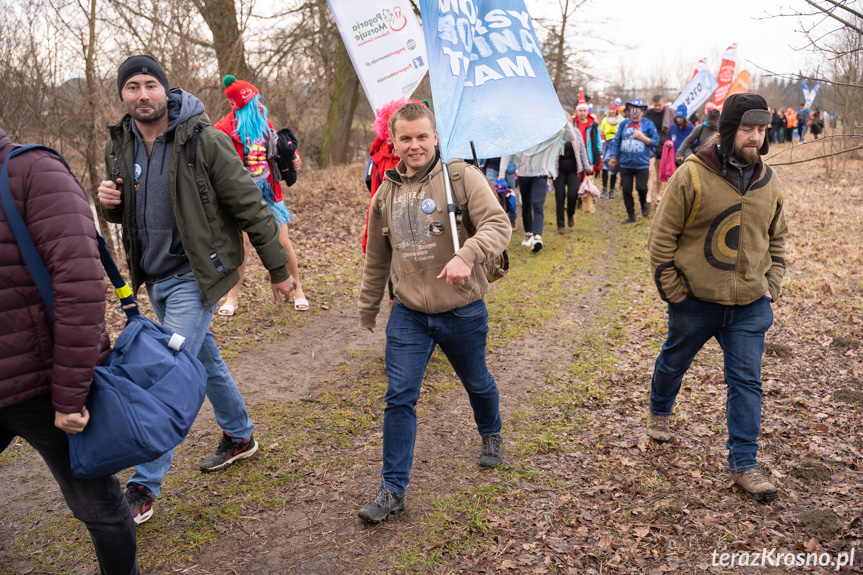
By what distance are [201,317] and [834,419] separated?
4532 mm

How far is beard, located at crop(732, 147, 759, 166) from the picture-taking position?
3686 mm

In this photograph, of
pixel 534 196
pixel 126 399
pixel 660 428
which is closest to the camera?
pixel 126 399

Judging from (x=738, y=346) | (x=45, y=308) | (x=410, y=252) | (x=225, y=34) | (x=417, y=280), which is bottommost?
(x=738, y=346)

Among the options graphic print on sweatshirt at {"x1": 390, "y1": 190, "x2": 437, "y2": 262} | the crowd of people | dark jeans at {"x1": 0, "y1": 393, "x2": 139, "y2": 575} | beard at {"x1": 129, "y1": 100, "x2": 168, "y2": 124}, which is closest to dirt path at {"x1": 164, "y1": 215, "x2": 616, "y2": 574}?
the crowd of people

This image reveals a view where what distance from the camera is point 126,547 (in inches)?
106

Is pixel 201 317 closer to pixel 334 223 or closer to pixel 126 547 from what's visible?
pixel 126 547

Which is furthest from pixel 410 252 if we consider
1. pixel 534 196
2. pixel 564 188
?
pixel 564 188

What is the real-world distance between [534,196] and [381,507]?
7674 mm

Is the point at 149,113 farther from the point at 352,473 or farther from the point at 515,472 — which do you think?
the point at 515,472

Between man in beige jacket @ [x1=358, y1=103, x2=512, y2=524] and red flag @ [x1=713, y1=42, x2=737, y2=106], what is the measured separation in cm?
1440

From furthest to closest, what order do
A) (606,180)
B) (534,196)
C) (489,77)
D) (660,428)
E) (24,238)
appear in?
(606,180) → (534,196) → (660,428) → (489,77) → (24,238)

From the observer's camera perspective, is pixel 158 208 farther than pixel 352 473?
No

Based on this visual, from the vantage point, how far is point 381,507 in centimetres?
352

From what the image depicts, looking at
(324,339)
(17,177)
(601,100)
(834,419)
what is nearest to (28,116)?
(324,339)
